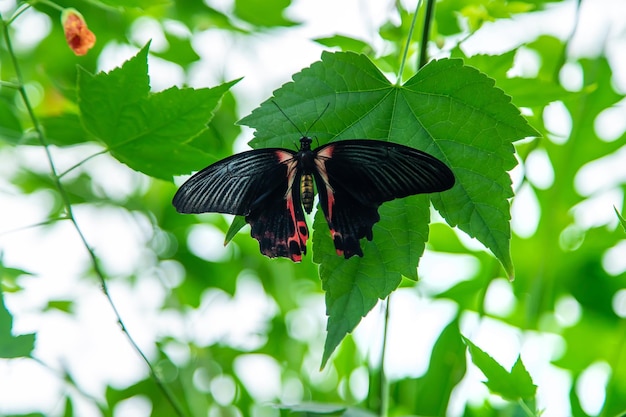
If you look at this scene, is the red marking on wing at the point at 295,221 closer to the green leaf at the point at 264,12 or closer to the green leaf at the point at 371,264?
the green leaf at the point at 371,264

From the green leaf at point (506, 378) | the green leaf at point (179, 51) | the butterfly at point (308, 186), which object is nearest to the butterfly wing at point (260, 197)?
the butterfly at point (308, 186)

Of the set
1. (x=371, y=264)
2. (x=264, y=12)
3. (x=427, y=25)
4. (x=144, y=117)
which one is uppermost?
(x=264, y=12)

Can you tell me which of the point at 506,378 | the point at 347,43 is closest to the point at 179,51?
the point at 347,43

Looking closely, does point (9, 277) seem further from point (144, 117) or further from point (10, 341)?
point (144, 117)

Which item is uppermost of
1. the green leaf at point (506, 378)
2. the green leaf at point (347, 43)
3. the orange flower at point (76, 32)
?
the green leaf at point (347, 43)

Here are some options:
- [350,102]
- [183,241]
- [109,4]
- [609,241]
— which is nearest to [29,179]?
[183,241]

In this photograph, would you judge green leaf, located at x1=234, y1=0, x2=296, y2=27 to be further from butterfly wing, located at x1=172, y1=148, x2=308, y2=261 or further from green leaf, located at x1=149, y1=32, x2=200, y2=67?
butterfly wing, located at x1=172, y1=148, x2=308, y2=261
